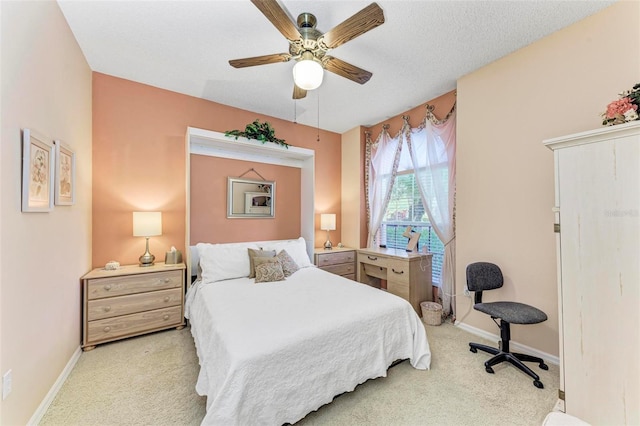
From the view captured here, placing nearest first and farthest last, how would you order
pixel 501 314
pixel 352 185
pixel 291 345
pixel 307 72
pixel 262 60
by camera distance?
pixel 291 345
pixel 307 72
pixel 262 60
pixel 501 314
pixel 352 185

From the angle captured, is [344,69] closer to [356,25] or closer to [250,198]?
[356,25]

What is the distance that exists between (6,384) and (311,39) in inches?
111

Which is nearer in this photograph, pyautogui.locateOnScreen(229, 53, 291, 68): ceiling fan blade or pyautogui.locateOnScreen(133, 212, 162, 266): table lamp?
pyautogui.locateOnScreen(229, 53, 291, 68): ceiling fan blade

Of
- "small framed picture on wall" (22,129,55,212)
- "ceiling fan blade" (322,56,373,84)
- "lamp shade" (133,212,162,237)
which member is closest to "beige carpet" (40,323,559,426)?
"lamp shade" (133,212,162,237)

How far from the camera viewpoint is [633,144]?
4.26ft

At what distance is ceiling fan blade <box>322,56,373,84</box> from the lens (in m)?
1.99

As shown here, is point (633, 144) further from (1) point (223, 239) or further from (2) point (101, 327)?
(2) point (101, 327)

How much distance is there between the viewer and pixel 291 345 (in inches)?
61.3

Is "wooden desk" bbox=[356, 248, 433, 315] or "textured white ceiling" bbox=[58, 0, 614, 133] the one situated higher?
"textured white ceiling" bbox=[58, 0, 614, 133]

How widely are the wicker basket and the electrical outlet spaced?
3498 mm

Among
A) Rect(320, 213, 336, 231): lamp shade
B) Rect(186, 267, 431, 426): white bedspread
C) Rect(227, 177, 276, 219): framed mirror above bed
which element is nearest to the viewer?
Rect(186, 267, 431, 426): white bedspread

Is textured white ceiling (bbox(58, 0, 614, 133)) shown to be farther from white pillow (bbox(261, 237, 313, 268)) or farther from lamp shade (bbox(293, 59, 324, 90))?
white pillow (bbox(261, 237, 313, 268))

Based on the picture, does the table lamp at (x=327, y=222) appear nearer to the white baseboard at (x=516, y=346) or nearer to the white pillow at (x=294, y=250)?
the white pillow at (x=294, y=250)

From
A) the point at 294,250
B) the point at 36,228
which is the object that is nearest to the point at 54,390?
the point at 36,228
